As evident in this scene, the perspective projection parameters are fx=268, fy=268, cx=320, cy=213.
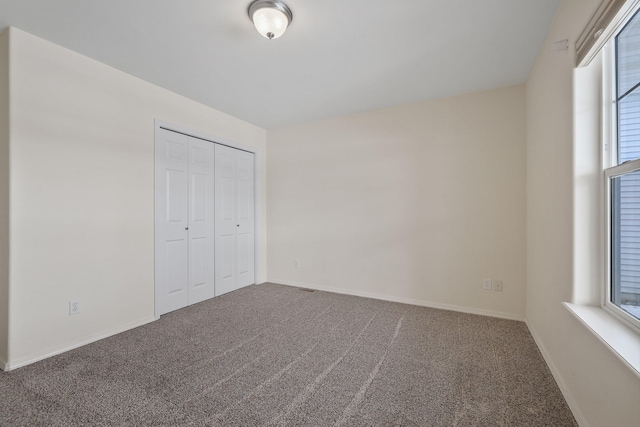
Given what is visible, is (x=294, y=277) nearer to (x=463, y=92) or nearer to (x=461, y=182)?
(x=461, y=182)

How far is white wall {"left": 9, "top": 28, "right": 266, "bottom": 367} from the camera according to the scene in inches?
78.4

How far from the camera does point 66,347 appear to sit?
2.20m

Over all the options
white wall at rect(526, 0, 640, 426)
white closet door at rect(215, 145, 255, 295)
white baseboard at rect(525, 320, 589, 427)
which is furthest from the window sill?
white closet door at rect(215, 145, 255, 295)

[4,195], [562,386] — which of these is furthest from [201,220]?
[562,386]

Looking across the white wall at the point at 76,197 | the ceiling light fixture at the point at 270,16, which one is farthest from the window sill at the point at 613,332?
the white wall at the point at 76,197

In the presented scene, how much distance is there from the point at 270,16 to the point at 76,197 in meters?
2.14

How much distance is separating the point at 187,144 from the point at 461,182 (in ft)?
10.6

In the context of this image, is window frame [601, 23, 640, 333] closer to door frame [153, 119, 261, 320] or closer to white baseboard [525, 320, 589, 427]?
white baseboard [525, 320, 589, 427]

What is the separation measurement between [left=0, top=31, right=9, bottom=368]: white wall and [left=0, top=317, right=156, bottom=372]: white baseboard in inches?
2.9

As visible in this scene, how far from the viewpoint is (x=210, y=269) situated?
3549 millimetres

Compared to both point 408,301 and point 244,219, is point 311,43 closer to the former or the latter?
point 244,219

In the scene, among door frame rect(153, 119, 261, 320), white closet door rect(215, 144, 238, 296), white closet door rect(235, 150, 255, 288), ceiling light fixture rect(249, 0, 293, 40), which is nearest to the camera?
ceiling light fixture rect(249, 0, 293, 40)

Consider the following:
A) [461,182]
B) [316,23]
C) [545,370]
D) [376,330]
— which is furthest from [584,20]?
[376,330]

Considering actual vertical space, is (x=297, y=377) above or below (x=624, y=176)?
below
